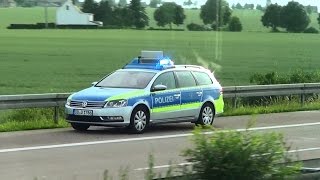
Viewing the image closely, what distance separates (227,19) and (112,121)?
Answer: 55.8 ft

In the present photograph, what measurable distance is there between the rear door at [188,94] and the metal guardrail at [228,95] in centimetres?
259

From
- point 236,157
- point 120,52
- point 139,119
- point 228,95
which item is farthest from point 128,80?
point 120,52

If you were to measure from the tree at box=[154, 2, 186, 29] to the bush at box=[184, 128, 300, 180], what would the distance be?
27.6m

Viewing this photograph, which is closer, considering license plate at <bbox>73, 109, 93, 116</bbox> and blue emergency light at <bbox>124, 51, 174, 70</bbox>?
license plate at <bbox>73, 109, 93, 116</bbox>

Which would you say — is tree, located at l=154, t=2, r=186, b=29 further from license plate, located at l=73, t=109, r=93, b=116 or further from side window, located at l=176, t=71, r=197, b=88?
license plate, located at l=73, t=109, r=93, b=116

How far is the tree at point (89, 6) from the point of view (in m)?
29.5

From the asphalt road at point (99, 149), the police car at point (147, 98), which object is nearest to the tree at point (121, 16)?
the asphalt road at point (99, 149)

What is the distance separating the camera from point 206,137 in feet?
18.3

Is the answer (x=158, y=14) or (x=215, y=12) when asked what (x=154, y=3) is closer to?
(x=158, y=14)

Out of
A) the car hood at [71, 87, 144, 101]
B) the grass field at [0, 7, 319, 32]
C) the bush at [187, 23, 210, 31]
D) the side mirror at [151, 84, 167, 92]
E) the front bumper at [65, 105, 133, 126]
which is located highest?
the grass field at [0, 7, 319, 32]

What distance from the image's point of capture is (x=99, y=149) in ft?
46.0

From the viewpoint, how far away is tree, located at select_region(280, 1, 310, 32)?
3480cm

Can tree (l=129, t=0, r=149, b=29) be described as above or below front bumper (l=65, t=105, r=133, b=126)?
above

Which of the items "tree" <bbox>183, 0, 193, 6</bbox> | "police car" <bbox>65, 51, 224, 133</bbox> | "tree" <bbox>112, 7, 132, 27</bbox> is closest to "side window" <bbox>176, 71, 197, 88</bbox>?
"police car" <bbox>65, 51, 224, 133</bbox>
